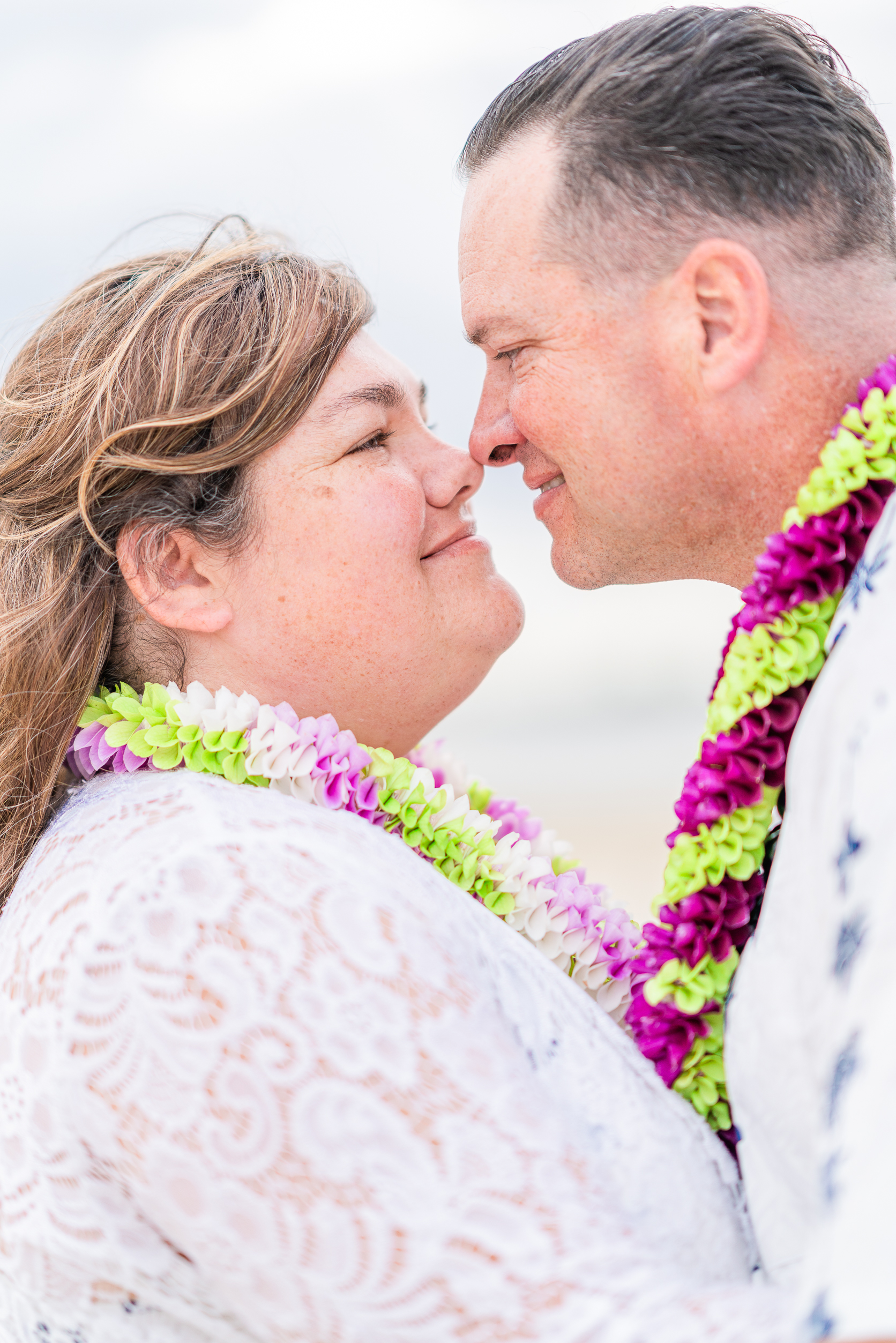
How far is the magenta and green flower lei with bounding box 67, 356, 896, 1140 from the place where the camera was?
1951mm

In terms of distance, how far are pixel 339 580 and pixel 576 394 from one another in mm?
621

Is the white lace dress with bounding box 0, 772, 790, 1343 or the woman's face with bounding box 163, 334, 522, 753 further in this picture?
the woman's face with bounding box 163, 334, 522, 753

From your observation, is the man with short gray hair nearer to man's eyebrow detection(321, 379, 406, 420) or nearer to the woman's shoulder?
man's eyebrow detection(321, 379, 406, 420)

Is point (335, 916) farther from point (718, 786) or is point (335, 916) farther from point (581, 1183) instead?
point (718, 786)

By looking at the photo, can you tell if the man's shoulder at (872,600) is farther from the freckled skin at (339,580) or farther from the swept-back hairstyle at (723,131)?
the freckled skin at (339,580)

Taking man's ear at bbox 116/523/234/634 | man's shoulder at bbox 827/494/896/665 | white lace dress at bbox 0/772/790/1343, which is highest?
man's shoulder at bbox 827/494/896/665

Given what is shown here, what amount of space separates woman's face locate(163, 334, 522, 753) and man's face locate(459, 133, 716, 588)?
0.22 meters

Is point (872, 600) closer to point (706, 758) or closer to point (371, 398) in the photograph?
point (706, 758)

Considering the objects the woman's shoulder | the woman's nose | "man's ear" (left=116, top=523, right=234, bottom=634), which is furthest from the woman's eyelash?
the woman's shoulder

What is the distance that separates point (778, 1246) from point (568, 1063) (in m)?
0.38

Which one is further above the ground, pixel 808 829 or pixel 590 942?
pixel 808 829

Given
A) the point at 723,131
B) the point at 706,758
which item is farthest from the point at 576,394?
the point at 706,758

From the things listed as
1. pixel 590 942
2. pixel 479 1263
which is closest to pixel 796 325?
pixel 590 942

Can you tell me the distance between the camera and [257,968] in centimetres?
162
